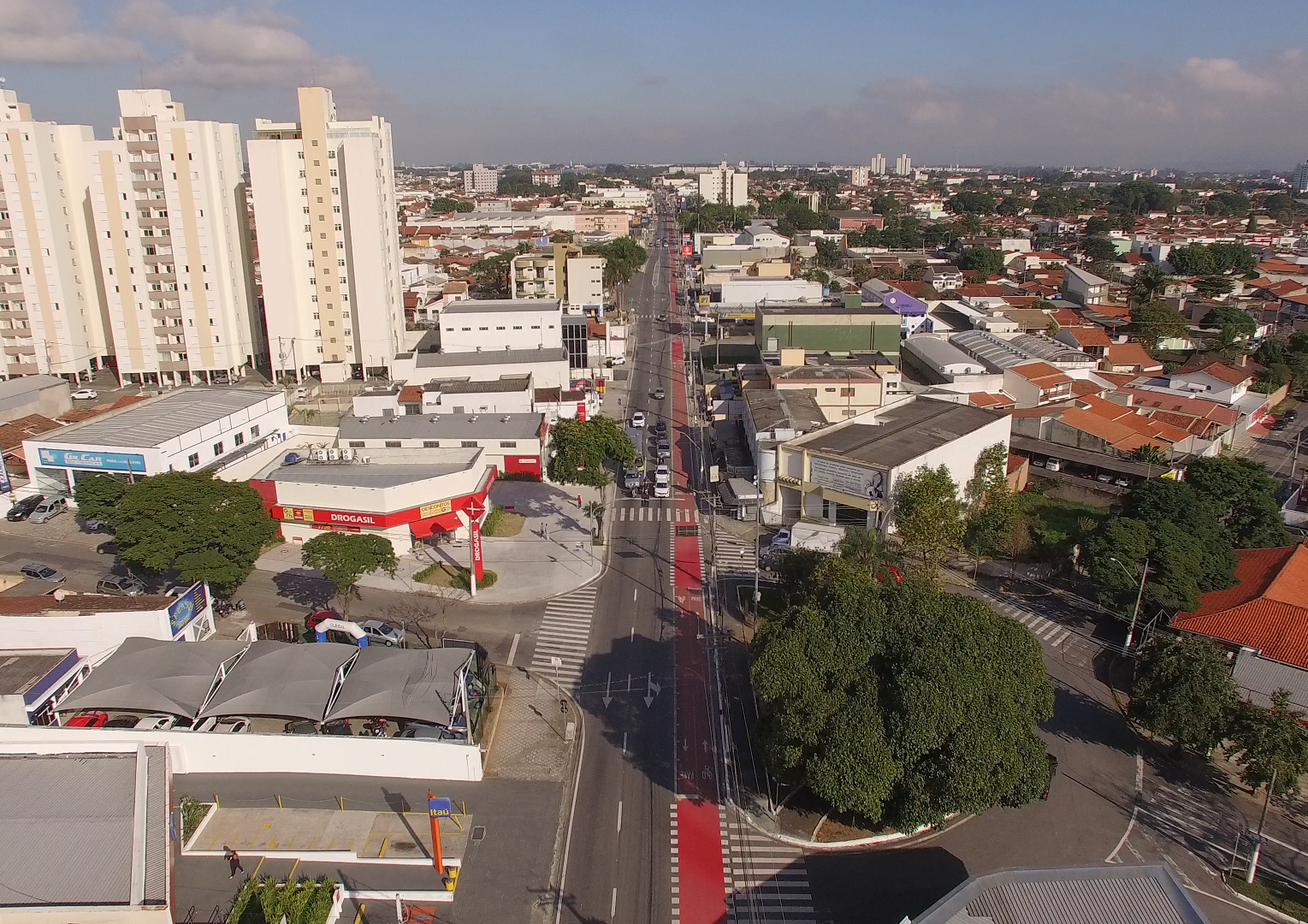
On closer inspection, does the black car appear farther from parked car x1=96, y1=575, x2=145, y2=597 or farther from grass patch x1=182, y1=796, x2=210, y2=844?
grass patch x1=182, y1=796, x2=210, y2=844

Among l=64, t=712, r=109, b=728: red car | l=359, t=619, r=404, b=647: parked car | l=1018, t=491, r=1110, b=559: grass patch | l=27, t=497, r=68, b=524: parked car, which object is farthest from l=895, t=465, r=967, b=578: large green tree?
l=27, t=497, r=68, b=524: parked car

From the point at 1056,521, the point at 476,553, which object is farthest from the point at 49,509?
the point at 1056,521

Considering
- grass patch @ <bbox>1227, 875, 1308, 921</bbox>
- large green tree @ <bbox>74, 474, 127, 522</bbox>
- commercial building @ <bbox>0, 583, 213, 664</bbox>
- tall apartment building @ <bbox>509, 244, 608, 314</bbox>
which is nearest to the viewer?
grass patch @ <bbox>1227, 875, 1308, 921</bbox>

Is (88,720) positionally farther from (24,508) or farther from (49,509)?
(24,508)

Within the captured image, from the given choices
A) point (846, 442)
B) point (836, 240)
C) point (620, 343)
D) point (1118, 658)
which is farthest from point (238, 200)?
point (836, 240)

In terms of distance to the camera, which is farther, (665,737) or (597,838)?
(665,737)

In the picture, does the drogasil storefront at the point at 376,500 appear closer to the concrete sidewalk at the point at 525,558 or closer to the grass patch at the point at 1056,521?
the concrete sidewalk at the point at 525,558

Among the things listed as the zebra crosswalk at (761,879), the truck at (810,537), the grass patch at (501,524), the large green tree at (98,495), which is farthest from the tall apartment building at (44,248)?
the zebra crosswalk at (761,879)

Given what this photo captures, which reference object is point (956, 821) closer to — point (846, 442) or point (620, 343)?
point (846, 442)
